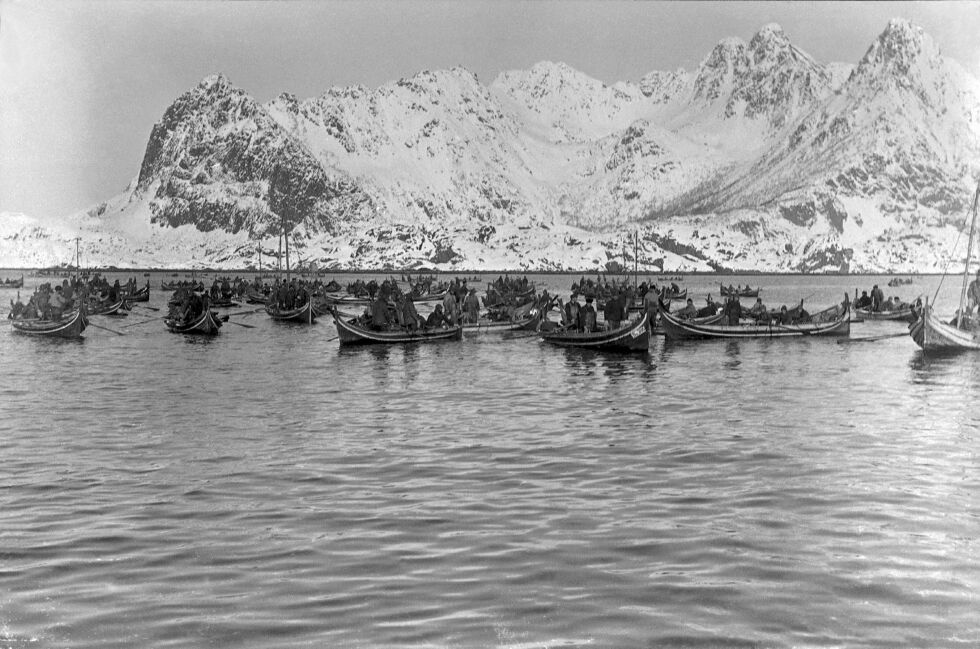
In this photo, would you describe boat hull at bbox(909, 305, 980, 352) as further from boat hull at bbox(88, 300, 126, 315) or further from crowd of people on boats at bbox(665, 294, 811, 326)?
boat hull at bbox(88, 300, 126, 315)

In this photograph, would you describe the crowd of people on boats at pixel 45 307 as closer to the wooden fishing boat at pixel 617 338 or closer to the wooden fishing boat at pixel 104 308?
the wooden fishing boat at pixel 104 308

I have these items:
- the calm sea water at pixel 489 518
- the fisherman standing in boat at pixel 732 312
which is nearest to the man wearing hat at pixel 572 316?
the fisherman standing in boat at pixel 732 312

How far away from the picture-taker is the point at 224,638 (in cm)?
959

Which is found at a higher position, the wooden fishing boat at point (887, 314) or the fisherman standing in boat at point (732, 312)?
the fisherman standing in boat at point (732, 312)

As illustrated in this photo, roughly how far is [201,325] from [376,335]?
1443cm

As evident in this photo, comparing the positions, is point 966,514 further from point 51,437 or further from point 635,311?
point 635,311

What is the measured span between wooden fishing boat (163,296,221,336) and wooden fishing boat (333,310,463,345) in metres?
12.3

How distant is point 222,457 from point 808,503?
9814 mm

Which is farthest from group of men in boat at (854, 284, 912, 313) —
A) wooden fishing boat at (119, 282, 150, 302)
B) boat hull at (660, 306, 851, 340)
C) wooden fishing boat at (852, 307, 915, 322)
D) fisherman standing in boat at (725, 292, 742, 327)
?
wooden fishing boat at (119, 282, 150, 302)

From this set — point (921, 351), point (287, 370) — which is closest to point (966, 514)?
point (287, 370)

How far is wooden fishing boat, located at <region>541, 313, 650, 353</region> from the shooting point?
4186 cm

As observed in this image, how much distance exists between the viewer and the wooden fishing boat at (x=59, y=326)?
5210 cm

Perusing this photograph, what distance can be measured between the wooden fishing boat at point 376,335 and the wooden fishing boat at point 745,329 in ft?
36.6

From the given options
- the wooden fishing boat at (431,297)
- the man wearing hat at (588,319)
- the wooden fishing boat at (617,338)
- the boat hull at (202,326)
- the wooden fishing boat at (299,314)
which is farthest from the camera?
the wooden fishing boat at (431,297)
